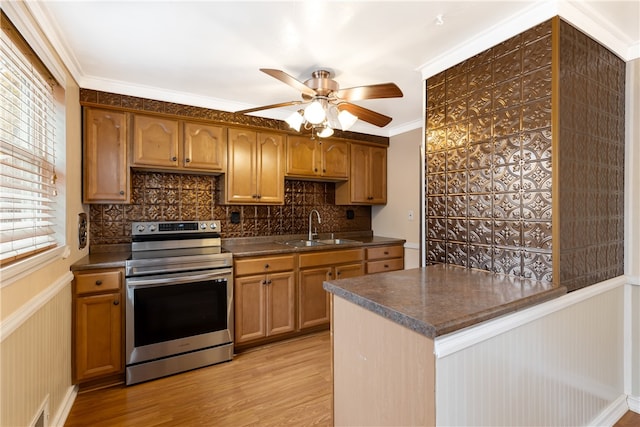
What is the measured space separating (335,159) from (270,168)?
795 mm

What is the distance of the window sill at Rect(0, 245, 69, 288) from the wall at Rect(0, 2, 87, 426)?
0.01m

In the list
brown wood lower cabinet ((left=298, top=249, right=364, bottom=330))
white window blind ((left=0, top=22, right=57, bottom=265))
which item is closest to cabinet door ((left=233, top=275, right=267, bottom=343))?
brown wood lower cabinet ((left=298, top=249, right=364, bottom=330))

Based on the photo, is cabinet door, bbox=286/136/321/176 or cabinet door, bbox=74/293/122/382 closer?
cabinet door, bbox=74/293/122/382

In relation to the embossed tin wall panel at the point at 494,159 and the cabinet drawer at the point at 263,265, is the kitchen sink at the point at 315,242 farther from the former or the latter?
the embossed tin wall panel at the point at 494,159

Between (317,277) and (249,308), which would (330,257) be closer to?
(317,277)

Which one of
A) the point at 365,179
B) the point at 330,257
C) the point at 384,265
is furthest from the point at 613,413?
the point at 365,179

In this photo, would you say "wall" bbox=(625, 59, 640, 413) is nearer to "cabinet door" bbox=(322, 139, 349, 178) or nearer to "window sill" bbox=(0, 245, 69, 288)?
"cabinet door" bbox=(322, 139, 349, 178)

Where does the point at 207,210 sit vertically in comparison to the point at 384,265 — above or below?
above

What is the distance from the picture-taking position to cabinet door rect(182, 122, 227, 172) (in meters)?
2.82

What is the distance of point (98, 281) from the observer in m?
2.25

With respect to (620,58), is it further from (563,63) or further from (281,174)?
(281,174)

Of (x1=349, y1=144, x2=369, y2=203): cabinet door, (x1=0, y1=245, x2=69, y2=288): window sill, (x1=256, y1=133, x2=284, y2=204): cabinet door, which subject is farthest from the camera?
(x1=349, y1=144, x2=369, y2=203): cabinet door

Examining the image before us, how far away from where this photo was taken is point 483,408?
120 centimetres

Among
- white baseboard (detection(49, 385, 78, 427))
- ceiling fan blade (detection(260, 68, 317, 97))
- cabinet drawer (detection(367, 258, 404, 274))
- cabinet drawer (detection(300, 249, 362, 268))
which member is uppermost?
ceiling fan blade (detection(260, 68, 317, 97))
